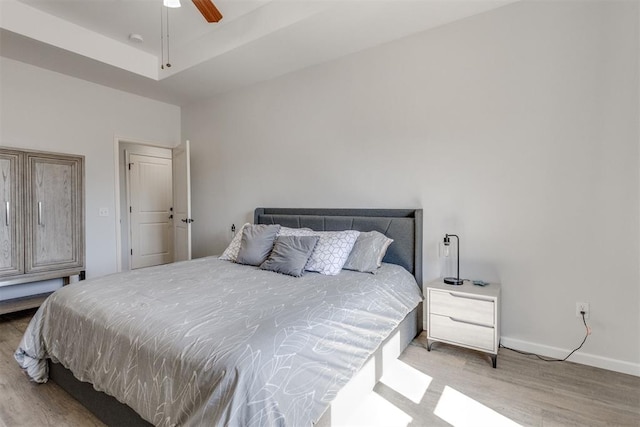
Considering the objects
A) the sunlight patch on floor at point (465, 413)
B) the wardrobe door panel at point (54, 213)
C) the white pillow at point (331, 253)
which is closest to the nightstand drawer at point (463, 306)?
the sunlight patch on floor at point (465, 413)

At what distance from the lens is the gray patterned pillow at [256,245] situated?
2777 millimetres

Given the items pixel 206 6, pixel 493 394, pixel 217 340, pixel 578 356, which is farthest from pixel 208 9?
pixel 578 356

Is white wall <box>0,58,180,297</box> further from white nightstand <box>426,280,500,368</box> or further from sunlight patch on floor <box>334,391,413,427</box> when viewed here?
white nightstand <box>426,280,500,368</box>

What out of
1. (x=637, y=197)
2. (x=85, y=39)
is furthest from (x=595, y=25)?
(x=85, y=39)

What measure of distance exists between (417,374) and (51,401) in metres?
2.25

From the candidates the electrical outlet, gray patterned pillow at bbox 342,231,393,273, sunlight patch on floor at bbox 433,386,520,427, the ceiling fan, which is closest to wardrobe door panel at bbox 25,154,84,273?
the ceiling fan

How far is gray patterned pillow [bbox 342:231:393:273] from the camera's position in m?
2.57

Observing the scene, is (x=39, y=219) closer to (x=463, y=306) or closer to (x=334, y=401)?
(x=334, y=401)

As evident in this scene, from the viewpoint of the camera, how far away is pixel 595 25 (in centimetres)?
220

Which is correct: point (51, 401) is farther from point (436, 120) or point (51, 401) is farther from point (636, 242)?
point (636, 242)

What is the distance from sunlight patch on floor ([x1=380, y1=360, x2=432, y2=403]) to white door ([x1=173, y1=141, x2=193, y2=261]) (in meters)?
3.08

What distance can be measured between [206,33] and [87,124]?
6.67ft

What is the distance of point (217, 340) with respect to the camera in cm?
130

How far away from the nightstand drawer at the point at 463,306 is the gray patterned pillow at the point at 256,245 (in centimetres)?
141
